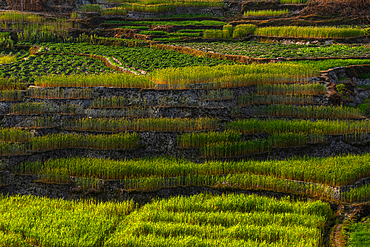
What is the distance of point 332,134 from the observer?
484 inches

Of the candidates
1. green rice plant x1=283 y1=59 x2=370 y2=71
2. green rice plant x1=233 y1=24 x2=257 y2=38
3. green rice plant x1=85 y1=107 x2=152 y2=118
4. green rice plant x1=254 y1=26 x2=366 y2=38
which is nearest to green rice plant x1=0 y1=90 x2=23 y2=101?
green rice plant x1=85 y1=107 x2=152 y2=118

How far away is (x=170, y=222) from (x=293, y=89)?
8.19 meters

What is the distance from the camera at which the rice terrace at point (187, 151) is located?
7.88m

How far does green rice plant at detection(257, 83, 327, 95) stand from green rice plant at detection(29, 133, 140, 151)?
16.7 ft

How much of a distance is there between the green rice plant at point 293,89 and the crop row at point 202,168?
355cm

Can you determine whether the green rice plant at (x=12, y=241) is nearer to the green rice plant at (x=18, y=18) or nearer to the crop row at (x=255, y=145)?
the crop row at (x=255, y=145)

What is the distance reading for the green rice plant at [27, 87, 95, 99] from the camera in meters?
13.6

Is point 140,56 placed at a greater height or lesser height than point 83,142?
greater

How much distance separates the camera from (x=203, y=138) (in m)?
12.0

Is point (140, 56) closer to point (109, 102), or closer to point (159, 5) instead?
point (109, 102)

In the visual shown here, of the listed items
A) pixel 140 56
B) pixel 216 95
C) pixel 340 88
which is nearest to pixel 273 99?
pixel 216 95

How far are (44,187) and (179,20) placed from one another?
25740 millimetres

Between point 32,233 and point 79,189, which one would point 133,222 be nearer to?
point 32,233

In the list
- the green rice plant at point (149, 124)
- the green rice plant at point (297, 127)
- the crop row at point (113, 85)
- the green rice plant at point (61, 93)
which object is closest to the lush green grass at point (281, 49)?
the crop row at point (113, 85)
